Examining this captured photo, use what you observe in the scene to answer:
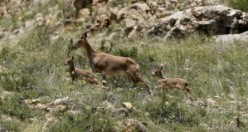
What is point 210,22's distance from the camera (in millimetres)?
17844

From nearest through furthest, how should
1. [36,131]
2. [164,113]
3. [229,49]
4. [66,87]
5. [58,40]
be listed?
[36,131]
[164,113]
[66,87]
[229,49]
[58,40]

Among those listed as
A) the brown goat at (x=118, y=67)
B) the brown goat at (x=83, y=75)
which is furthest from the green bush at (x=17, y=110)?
the brown goat at (x=118, y=67)

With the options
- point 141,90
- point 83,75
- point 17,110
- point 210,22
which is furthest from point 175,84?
point 210,22

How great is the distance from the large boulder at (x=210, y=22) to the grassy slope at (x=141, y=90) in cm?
66

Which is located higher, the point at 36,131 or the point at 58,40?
the point at 36,131

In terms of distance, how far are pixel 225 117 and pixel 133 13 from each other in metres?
9.13

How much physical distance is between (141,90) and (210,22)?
663cm

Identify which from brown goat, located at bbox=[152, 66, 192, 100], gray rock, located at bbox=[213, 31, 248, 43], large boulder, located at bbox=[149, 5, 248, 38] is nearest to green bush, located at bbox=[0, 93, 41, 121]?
brown goat, located at bbox=[152, 66, 192, 100]

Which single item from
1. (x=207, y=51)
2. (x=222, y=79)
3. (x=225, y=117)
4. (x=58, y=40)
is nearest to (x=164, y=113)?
(x=225, y=117)

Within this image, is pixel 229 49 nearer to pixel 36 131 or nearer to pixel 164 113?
pixel 164 113

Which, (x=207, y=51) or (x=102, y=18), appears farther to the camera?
(x=102, y=18)

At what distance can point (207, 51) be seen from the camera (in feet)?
52.9

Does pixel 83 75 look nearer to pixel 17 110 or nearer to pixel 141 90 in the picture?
pixel 141 90

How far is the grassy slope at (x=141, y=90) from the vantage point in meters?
9.73
